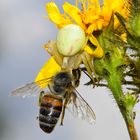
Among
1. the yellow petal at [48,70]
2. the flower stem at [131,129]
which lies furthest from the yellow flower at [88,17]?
the flower stem at [131,129]

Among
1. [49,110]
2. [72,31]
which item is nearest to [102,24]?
[72,31]

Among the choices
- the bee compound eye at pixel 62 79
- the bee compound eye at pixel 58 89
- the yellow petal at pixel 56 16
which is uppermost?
the yellow petal at pixel 56 16

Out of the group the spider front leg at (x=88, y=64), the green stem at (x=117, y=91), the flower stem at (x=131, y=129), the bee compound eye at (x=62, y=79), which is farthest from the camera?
the bee compound eye at (x=62, y=79)

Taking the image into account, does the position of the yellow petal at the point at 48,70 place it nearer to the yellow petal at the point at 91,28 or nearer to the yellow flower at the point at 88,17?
the yellow flower at the point at 88,17

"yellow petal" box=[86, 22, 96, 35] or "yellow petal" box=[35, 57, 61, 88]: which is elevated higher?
"yellow petal" box=[86, 22, 96, 35]

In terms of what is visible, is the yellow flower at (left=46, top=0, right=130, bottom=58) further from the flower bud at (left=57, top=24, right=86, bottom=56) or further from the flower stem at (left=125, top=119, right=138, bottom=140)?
the flower stem at (left=125, top=119, right=138, bottom=140)

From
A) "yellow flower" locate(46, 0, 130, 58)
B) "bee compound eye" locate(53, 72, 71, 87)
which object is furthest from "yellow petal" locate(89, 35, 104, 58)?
"bee compound eye" locate(53, 72, 71, 87)

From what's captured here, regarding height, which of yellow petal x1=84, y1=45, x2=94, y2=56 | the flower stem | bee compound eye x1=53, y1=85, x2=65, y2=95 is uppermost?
yellow petal x1=84, y1=45, x2=94, y2=56
